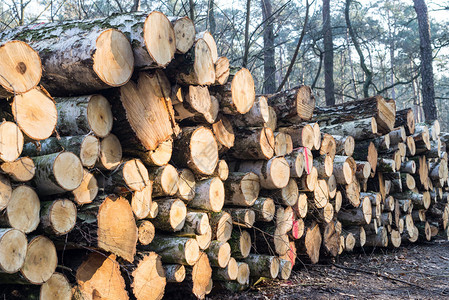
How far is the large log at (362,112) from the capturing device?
5.73m

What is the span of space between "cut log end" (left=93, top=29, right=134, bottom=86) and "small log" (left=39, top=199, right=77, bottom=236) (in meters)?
0.84

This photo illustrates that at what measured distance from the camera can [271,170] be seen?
388 centimetres

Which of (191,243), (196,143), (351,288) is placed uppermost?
(196,143)

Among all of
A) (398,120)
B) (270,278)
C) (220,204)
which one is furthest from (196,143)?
(398,120)

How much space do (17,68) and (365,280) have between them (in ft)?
12.9

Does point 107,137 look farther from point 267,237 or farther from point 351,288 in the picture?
point 351,288

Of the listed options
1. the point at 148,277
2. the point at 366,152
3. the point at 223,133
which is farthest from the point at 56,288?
the point at 366,152

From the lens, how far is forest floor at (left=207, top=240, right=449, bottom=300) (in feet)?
12.4

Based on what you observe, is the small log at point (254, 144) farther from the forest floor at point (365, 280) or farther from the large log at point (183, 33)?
the forest floor at point (365, 280)

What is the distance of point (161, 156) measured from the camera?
313 centimetres

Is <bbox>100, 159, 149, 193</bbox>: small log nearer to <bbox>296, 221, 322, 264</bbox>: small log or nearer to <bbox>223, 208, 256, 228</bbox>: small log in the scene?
<bbox>223, 208, 256, 228</bbox>: small log

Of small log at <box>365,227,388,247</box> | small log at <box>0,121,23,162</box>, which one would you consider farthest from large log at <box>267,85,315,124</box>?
small log at <box>0,121,23,162</box>

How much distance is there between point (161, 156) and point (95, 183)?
1.99 feet

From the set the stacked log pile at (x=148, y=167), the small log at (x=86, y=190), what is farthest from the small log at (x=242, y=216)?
the small log at (x=86, y=190)
